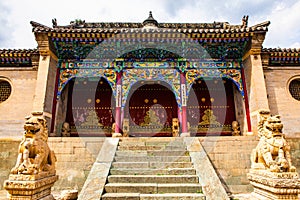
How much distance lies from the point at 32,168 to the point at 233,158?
552 cm

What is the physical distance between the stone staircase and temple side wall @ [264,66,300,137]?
574 centimetres

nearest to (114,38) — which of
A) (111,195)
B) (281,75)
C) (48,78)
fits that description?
(48,78)

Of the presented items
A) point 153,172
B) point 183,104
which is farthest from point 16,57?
A: point 153,172

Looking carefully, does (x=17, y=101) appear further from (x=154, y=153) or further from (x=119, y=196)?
(x=119, y=196)

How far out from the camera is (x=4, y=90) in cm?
1011

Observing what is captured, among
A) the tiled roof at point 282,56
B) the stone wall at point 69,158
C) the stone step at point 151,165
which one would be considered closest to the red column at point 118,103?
the stone wall at point 69,158

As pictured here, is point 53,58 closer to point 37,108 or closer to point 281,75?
point 37,108

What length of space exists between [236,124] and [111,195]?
8177 mm

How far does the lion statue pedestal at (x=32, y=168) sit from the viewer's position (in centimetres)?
355

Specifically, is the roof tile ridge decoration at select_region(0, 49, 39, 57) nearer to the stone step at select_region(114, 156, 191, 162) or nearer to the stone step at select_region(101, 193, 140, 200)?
the stone step at select_region(114, 156, 191, 162)

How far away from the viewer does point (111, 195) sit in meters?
4.29

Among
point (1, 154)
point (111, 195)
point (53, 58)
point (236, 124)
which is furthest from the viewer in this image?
point (236, 124)

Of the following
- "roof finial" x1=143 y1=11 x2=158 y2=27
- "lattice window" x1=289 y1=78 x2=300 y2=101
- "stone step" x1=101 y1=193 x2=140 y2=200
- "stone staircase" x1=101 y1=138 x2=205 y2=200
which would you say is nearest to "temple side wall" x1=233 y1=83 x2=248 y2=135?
"lattice window" x1=289 y1=78 x2=300 y2=101

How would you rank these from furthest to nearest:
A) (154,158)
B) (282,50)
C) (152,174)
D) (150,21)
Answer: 1. (150,21)
2. (282,50)
3. (154,158)
4. (152,174)
